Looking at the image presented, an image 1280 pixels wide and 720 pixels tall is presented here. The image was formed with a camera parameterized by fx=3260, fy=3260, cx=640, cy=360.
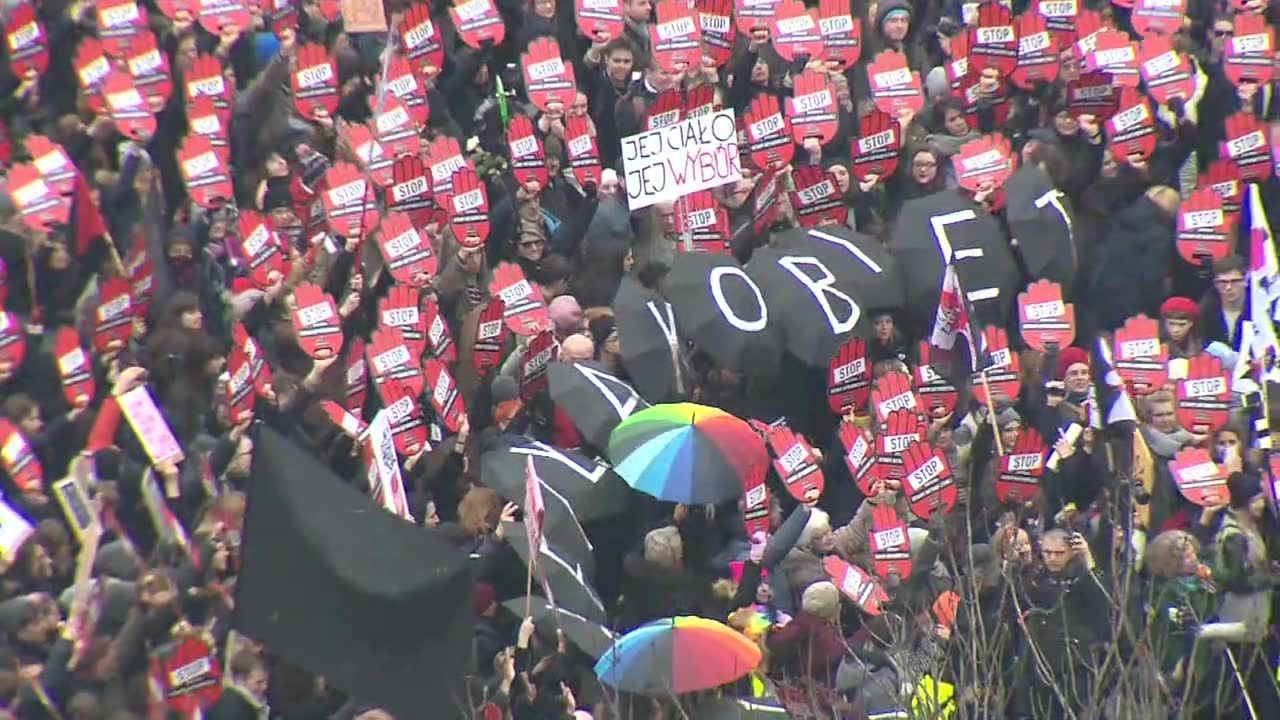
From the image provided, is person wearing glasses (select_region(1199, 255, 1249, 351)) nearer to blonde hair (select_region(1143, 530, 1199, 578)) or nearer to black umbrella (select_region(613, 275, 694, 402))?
blonde hair (select_region(1143, 530, 1199, 578))

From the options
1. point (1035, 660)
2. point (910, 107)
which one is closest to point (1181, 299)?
point (910, 107)

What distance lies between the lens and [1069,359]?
15805mm

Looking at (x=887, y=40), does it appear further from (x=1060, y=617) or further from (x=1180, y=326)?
A: (x=1060, y=617)

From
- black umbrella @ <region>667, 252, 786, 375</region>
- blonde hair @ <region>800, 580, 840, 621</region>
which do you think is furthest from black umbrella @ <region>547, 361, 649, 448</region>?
blonde hair @ <region>800, 580, 840, 621</region>

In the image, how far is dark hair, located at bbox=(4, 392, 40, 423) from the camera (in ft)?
45.8

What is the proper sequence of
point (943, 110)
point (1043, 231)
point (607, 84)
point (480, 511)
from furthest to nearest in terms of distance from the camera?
point (607, 84)
point (943, 110)
point (1043, 231)
point (480, 511)

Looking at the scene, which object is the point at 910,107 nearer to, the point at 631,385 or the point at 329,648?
the point at 631,385

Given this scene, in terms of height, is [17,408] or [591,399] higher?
[17,408]

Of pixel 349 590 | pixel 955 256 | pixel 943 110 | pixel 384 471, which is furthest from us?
pixel 943 110

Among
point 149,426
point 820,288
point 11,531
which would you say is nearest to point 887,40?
point 820,288

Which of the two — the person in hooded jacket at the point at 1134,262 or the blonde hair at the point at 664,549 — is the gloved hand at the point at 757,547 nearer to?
the blonde hair at the point at 664,549

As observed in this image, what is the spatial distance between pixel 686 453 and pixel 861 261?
1.80 metres

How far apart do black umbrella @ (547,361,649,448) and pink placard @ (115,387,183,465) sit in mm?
2048

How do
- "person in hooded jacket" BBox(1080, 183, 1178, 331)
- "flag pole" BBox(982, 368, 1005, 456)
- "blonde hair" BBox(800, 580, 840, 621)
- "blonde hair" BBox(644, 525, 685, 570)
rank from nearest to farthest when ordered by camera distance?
"blonde hair" BBox(800, 580, 840, 621) < "blonde hair" BBox(644, 525, 685, 570) < "flag pole" BBox(982, 368, 1005, 456) < "person in hooded jacket" BBox(1080, 183, 1178, 331)
